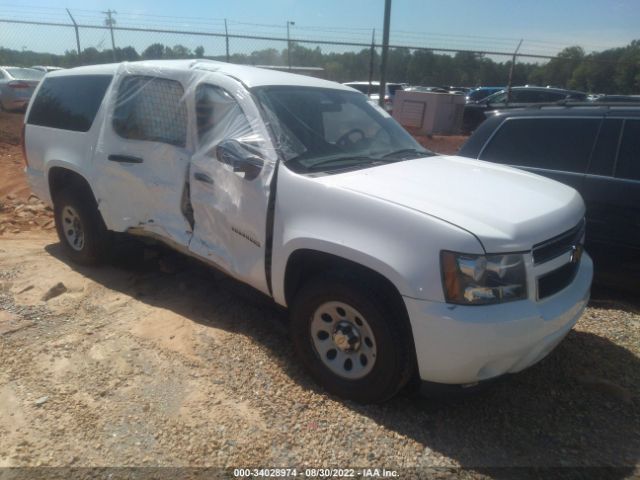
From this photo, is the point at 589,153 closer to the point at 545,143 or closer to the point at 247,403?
the point at 545,143

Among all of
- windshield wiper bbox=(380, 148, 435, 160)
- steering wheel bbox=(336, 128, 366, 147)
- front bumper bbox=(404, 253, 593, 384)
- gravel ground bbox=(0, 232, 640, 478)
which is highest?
steering wheel bbox=(336, 128, 366, 147)

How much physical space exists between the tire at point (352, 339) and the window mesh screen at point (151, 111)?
1625 millimetres

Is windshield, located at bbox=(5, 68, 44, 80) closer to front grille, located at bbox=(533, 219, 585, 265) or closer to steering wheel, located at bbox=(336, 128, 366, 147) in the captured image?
steering wheel, located at bbox=(336, 128, 366, 147)

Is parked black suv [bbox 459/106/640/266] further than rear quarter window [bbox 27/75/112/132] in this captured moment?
No

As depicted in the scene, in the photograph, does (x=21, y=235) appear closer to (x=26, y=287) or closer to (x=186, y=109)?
(x=26, y=287)

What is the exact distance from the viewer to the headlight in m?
2.39

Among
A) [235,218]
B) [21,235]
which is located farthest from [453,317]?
[21,235]

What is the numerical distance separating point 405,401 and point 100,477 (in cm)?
165

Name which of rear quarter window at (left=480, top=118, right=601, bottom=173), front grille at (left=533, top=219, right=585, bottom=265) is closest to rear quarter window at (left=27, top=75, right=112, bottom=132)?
rear quarter window at (left=480, top=118, right=601, bottom=173)

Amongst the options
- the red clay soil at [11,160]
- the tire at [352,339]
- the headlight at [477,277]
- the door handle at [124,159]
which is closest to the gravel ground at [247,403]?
the tire at [352,339]

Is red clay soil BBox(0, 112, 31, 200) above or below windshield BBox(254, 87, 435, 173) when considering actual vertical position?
below

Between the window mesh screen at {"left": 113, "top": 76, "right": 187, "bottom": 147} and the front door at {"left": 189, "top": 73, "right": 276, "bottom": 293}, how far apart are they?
0.23 metres

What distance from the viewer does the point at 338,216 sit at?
275cm

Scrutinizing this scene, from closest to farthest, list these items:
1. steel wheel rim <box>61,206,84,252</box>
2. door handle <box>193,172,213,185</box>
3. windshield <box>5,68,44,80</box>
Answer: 1. door handle <box>193,172,213,185</box>
2. steel wheel rim <box>61,206,84,252</box>
3. windshield <box>5,68,44,80</box>
